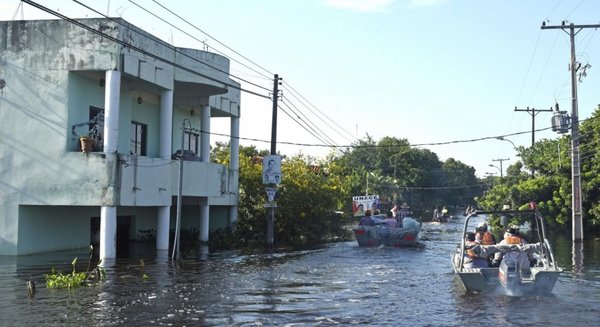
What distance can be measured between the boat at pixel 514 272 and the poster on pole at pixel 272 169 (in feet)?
43.7

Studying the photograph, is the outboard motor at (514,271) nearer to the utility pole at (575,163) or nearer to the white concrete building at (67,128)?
the white concrete building at (67,128)

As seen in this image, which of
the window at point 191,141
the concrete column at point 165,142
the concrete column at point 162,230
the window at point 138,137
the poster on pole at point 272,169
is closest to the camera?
the concrete column at point 165,142

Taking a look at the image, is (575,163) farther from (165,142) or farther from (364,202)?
(364,202)

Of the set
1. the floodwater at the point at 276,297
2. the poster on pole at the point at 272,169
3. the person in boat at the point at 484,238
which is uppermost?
the poster on pole at the point at 272,169

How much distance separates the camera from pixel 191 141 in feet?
103

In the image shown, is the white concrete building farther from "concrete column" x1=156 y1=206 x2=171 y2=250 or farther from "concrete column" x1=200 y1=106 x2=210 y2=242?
"concrete column" x1=200 y1=106 x2=210 y2=242

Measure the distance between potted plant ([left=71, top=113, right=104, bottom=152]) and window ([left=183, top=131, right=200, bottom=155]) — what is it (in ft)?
29.7

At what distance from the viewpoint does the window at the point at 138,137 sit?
83.8 ft

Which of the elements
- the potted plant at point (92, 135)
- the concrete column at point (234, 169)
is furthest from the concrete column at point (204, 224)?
the potted plant at point (92, 135)

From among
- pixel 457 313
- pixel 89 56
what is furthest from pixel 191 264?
pixel 457 313

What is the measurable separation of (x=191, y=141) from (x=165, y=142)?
8648mm

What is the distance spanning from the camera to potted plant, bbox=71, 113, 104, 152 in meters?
20.0

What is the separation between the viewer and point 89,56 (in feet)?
66.2

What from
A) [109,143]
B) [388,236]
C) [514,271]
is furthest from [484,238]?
[388,236]
